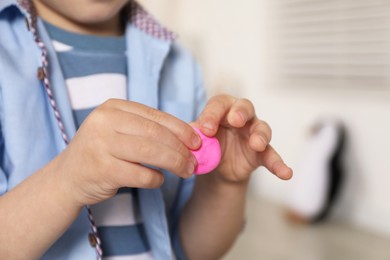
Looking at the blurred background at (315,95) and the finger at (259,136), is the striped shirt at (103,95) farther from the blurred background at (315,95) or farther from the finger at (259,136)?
the blurred background at (315,95)

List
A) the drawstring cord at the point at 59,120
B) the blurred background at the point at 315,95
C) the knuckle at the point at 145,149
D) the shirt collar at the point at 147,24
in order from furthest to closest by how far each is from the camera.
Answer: the blurred background at the point at 315,95 < the shirt collar at the point at 147,24 < the drawstring cord at the point at 59,120 < the knuckle at the point at 145,149

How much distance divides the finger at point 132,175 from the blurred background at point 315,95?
1003mm

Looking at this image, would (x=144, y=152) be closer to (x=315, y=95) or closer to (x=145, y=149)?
(x=145, y=149)

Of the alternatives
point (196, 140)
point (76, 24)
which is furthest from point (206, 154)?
point (76, 24)

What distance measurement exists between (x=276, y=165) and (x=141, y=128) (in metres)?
0.16

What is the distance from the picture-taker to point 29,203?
47cm

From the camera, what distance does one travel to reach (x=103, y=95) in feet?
→ 2.05

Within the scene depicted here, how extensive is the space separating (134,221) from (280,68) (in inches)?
51.7

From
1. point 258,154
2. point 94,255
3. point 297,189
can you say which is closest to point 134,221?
point 94,255

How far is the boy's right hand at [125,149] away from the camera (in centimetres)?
41

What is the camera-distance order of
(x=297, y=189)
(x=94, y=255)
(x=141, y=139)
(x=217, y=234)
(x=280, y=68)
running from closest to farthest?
1. (x=141, y=139)
2. (x=94, y=255)
3. (x=217, y=234)
4. (x=297, y=189)
5. (x=280, y=68)

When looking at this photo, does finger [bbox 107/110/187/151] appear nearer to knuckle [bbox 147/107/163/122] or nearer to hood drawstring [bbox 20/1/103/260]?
knuckle [bbox 147/107/163/122]

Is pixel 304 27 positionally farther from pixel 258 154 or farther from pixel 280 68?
pixel 258 154

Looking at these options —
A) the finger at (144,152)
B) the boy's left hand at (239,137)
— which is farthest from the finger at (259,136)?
the finger at (144,152)
